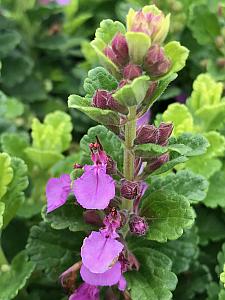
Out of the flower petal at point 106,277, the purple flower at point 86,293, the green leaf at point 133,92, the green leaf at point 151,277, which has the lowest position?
the purple flower at point 86,293

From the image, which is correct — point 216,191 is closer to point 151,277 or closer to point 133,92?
point 151,277

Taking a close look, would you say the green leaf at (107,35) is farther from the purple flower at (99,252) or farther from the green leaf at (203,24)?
the green leaf at (203,24)

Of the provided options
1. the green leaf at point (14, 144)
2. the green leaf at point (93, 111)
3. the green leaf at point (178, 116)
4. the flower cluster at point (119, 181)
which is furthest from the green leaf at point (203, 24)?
the green leaf at point (93, 111)

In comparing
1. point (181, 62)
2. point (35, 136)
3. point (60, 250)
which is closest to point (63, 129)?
point (35, 136)

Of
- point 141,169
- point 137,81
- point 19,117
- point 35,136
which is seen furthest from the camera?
point 19,117

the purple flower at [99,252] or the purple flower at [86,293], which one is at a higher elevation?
the purple flower at [99,252]

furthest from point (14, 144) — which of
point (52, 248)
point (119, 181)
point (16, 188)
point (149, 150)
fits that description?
point (149, 150)

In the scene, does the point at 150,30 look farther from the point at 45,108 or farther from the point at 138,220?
the point at 45,108
